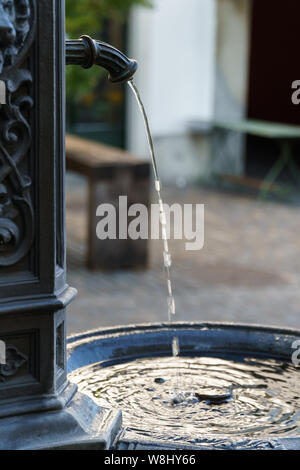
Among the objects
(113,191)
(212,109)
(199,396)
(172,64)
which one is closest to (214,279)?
(113,191)

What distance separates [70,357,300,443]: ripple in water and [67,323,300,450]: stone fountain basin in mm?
43

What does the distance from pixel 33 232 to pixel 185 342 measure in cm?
123

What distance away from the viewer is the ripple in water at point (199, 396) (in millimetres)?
2758

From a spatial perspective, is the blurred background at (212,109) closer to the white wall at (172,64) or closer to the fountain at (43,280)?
the white wall at (172,64)

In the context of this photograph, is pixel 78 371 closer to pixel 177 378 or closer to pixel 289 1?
pixel 177 378

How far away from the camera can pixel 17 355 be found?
2.46 metres

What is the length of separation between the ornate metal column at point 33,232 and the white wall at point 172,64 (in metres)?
10.8

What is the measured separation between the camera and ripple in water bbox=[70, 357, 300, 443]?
9.05 feet

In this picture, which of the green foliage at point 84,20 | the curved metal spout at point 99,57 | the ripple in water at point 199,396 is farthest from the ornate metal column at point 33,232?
the green foliage at point 84,20

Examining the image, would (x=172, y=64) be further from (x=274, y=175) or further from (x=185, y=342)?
(x=185, y=342)

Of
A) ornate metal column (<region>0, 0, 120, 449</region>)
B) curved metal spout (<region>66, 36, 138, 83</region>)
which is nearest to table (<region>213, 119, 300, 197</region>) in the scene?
curved metal spout (<region>66, 36, 138, 83</region>)

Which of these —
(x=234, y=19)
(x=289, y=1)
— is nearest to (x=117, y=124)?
(x=234, y=19)

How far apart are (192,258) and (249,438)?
6263 millimetres

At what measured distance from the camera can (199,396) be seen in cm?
308
